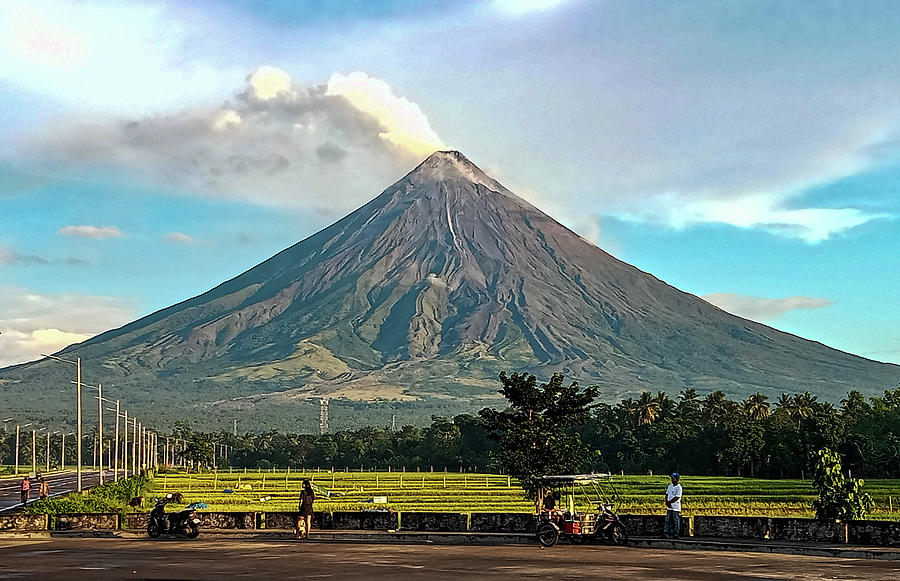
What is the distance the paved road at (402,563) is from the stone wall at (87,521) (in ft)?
17.8

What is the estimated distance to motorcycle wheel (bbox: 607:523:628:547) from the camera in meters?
30.8

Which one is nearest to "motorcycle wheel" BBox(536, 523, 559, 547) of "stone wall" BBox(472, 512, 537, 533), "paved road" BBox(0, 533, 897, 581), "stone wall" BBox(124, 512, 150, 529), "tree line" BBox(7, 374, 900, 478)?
"paved road" BBox(0, 533, 897, 581)

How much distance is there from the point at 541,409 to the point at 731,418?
95.7 metres

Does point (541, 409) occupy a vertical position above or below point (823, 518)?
above

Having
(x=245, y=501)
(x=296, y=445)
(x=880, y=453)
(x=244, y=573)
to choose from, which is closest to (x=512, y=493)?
(x=245, y=501)

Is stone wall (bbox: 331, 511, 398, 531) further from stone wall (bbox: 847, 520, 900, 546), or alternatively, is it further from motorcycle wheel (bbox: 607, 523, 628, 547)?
stone wall (bbox: 847, 520, 900, 546)

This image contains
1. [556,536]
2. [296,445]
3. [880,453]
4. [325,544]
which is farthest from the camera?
[296,445]

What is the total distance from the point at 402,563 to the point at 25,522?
17.0m

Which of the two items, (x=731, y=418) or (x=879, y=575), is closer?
(x=879, y=575)

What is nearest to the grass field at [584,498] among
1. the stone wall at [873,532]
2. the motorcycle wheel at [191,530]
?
the motorcycle wheel at [191,530]

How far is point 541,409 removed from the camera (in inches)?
1625

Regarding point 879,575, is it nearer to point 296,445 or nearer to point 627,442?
point 627,442

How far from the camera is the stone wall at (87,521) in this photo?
38.0 m

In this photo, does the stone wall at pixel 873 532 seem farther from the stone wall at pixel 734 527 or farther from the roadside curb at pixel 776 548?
the stone wall at pixel 734 527
